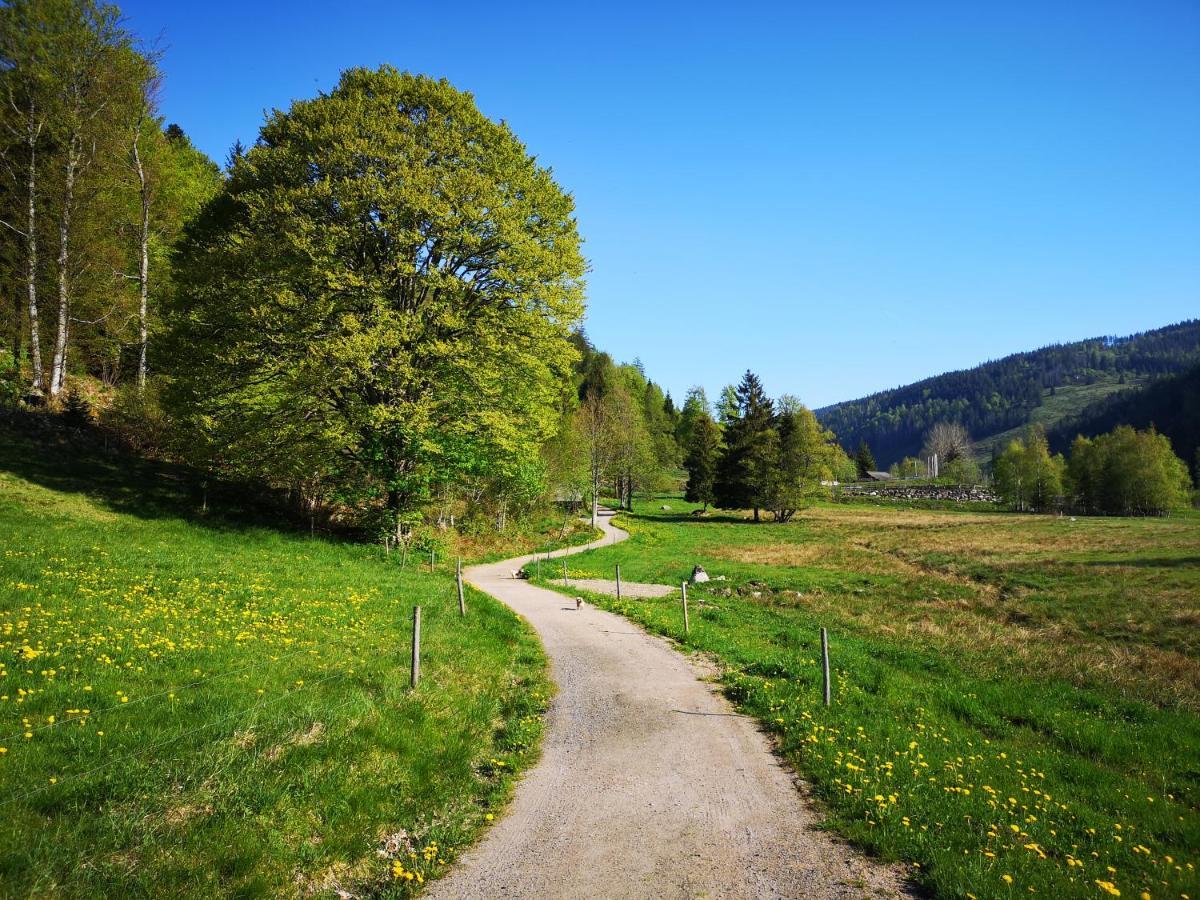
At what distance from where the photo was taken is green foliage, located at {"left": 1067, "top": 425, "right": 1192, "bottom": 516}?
82875 mm

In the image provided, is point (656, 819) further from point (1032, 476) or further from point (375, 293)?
point (1032, 476)

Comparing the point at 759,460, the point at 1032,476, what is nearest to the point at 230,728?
the point at 759,460

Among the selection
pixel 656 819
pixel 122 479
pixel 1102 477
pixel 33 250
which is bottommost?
pixel 656 819

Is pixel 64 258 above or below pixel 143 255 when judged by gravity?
below

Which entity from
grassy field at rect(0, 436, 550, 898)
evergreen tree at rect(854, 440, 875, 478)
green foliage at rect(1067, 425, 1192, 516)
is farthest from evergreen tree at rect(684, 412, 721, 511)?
evergreen tree at rect(854, 440, 875, 478)

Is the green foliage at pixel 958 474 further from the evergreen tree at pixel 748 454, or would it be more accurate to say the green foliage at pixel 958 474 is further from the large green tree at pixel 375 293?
the large green tree at pixel 375 293

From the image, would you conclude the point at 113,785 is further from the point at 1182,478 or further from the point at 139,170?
the point at 1182,478

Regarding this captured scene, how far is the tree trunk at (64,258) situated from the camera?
25312 millimetres

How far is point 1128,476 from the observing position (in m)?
84.6

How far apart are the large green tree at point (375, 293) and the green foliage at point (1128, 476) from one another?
10120 centimetres

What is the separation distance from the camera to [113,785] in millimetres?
6141

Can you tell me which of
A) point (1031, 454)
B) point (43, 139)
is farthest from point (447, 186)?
point (1031, 454)

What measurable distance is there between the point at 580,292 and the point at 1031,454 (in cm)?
10561

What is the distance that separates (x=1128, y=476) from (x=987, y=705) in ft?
331
